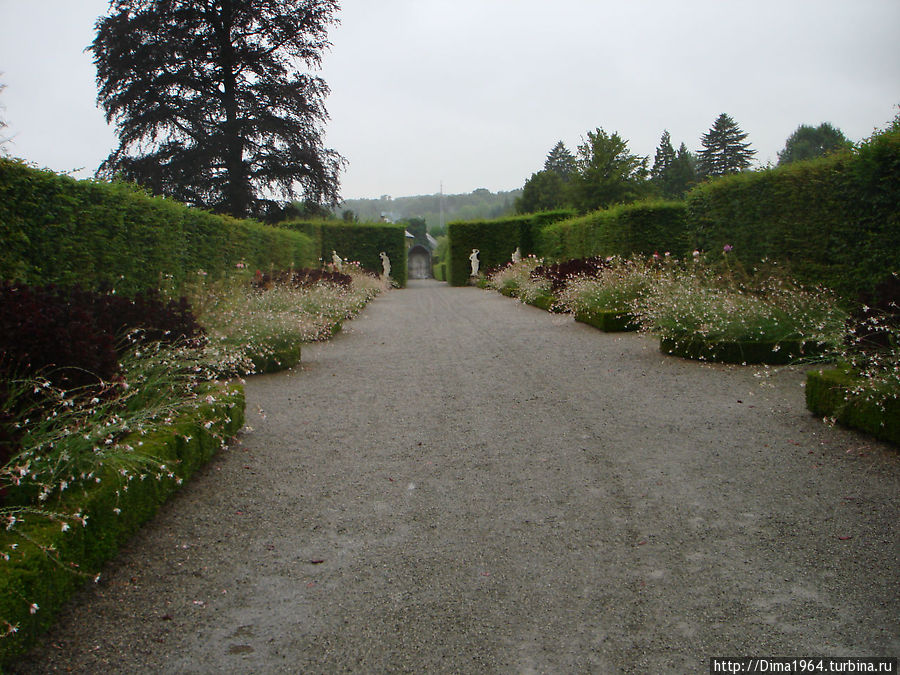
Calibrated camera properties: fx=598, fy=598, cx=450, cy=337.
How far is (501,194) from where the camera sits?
12319 centimetres

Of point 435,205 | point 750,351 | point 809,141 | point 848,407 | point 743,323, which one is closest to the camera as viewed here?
point 848,407

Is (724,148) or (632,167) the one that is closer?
(632,167)

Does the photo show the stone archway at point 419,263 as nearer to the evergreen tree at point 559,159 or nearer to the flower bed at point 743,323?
the evergreen tree at point 559,159

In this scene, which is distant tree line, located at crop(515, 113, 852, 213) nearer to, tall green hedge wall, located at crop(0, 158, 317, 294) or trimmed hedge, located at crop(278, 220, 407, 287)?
trimmed hedge, located at crop(278, 220, 407, 287)

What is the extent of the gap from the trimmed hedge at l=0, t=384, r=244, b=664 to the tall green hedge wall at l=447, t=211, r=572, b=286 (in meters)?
26.8

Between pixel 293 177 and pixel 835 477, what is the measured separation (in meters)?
21.5

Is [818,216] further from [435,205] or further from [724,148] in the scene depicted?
[435,205]

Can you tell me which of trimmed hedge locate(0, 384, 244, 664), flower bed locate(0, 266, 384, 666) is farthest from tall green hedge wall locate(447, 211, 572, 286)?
trimmed hedge locate(0, 384, 244, 664)

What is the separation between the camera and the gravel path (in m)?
2.23

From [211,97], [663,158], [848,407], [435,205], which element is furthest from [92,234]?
[435,205]

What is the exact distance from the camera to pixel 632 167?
38469mm

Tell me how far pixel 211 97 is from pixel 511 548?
22.0 meters

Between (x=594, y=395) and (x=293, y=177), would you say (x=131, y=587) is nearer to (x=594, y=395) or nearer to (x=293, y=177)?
(x=594, y=395)

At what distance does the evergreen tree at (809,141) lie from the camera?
54438 millimetres
